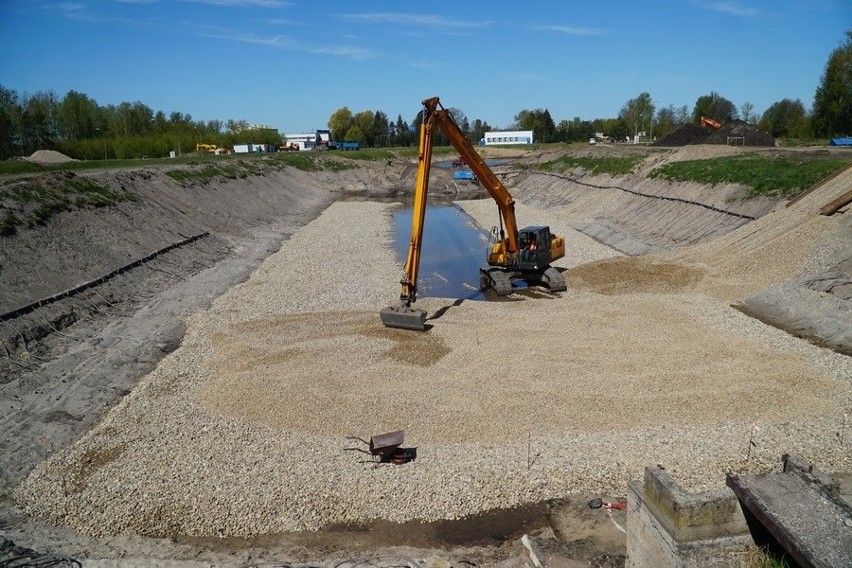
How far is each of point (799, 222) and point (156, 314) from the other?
27629 millimetres

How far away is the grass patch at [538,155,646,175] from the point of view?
174 ft

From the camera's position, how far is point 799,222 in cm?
2617

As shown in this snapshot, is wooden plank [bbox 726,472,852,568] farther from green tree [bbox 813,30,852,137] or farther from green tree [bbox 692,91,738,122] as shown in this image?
green tree [bbox 692,91,738,122]

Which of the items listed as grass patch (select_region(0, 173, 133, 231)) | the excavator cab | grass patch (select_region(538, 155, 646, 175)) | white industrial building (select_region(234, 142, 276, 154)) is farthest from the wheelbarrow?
white industrial building (select_region(234, 142, 276, 154))

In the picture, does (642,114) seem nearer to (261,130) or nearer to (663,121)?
(663,121)

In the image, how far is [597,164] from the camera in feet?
195

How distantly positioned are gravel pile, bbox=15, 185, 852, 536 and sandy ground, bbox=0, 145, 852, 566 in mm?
49

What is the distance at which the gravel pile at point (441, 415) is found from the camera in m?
11.6

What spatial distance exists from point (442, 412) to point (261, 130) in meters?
132

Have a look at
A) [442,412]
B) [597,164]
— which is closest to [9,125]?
[597,164]

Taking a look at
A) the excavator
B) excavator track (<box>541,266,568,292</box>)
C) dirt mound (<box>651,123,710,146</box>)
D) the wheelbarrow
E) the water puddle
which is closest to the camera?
the wheelbarrow

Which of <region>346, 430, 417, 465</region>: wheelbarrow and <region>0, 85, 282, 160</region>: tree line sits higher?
<region>0, 85, 282, 160</region>: tree line

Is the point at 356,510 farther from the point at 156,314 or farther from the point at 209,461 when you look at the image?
the point at 156,314

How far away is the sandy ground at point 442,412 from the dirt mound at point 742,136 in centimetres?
4485
